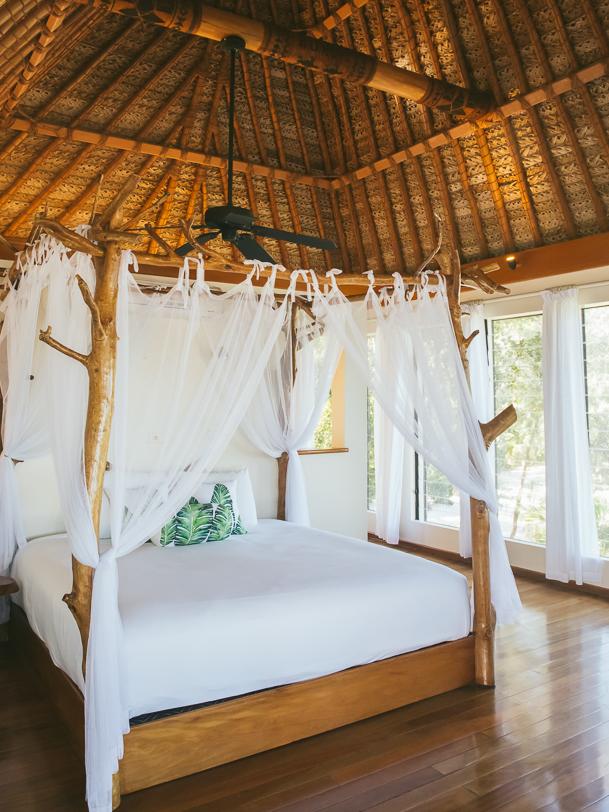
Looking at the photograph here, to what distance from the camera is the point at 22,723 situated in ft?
10.1

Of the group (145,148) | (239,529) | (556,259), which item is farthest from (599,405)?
(145,148)

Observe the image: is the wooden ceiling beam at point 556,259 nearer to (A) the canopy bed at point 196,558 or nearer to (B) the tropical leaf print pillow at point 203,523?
(A) the canopy bed at point 196,558

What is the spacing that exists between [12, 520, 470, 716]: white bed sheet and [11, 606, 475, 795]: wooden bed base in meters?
0.06

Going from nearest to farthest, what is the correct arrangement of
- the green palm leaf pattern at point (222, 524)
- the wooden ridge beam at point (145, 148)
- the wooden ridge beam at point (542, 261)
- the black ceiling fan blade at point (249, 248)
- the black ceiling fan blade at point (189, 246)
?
the black ceiling fan blade at point (189, 246)
the black ceiling fan blade at point (249, 248)
the green palm leaf pattern at point (222, 524)
the wooden ridge beam at point (145, 148)
the wooden ridge beam at point (542, 261)

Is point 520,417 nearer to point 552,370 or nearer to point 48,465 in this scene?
point 552,370

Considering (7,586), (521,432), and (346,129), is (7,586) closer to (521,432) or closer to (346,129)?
(521,432)

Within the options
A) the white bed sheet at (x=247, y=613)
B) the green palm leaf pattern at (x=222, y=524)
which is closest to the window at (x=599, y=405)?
the white bed sheet at (x=247, y=613)

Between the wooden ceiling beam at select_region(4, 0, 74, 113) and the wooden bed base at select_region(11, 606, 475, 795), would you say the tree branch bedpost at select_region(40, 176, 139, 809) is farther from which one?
the wooden ceiling beam at select_region(4, 0, 74, 113)

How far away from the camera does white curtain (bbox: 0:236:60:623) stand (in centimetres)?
375

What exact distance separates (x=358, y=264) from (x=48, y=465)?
11.9 ft

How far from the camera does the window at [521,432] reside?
5.93 meters

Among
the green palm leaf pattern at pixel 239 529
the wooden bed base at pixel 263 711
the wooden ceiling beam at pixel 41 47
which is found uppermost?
the wooden ceiling beam at pixel 41 47

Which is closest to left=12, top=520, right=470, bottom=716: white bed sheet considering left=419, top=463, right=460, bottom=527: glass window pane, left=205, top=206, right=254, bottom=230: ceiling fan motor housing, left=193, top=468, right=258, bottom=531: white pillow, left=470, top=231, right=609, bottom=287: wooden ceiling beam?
left=193, top=468, right=258, bottom=531: white pillow

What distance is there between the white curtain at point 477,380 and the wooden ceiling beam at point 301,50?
199 cm
